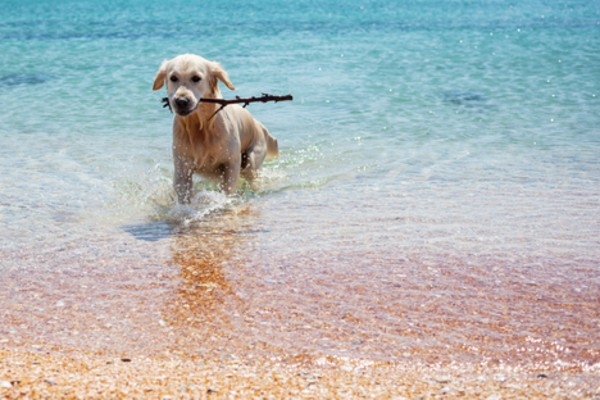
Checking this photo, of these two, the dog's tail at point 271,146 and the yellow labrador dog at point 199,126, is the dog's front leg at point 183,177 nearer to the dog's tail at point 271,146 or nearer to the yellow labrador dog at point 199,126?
the yellow labrador dog at point 199,126

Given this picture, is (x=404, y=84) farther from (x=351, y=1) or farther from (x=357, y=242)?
(x=351, y=1)

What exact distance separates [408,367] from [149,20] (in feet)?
99.9

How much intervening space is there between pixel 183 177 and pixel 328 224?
147cm

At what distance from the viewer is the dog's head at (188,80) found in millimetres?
6312

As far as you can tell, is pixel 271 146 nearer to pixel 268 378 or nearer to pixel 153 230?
pixel 153 230

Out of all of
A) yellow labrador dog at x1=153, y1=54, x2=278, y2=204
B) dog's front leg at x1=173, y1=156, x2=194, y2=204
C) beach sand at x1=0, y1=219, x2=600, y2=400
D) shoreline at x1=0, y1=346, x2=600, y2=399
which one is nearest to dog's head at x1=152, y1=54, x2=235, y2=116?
yellow labrador dog at x1=153, y1=54, x2=278, y2=204

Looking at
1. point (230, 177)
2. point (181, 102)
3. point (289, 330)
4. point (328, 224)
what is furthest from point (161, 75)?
point (289, 330)

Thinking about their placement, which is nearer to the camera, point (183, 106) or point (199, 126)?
point (183, 106)

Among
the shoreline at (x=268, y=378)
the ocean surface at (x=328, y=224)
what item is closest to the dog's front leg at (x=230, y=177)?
the ocean surface at (x=328, y=224)

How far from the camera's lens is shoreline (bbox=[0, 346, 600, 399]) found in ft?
11.1

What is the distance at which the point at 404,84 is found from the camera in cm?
1490

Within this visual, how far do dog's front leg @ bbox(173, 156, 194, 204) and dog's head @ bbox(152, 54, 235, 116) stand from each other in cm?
64

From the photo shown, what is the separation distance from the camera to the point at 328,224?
6.42 metres

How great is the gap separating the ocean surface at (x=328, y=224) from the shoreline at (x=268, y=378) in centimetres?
13
